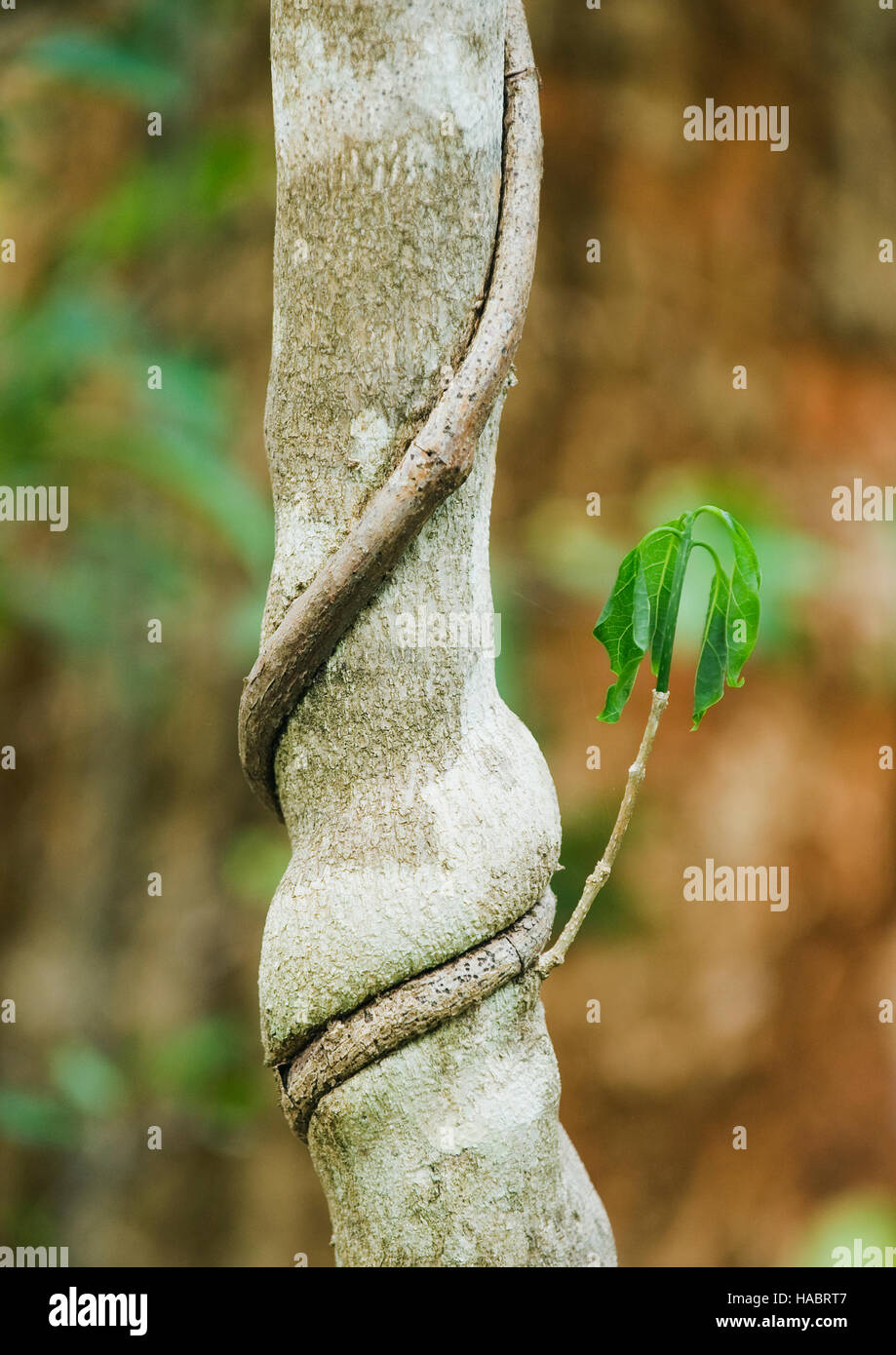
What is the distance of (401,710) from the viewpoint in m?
0.44

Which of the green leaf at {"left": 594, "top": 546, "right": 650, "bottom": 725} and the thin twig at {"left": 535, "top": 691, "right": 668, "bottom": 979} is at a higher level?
the green leaf at {"left": 594, "top": 546, "right": 650, "bottom": 725}

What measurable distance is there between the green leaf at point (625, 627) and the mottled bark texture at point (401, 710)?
5cm

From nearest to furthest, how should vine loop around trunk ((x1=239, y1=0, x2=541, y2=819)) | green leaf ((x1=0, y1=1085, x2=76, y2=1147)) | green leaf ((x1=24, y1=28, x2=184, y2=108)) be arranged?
vine loop around trunk ((x1=239, y1=0, x2=541, y2=819)), green leaf ((x1=24, y1=28, x2=184, y2=108)), green leaf ((x1=0, y1=1085, x2=76, y2=1147))

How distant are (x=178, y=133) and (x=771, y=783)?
45.3 inches

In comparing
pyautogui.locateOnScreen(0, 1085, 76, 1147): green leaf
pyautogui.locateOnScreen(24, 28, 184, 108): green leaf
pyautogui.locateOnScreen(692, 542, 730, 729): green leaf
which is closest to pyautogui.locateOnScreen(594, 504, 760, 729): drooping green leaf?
pyautogui.locateOnScreen(692, 542, 730, 729): green leaf

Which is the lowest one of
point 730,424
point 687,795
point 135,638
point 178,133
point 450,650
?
point 687,795

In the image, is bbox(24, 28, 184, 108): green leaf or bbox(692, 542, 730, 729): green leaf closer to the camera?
bbox(692, 542, 730, 729): green leaf

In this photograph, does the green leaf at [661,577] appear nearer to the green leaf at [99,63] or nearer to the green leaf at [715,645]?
the green leaf at [715,645]

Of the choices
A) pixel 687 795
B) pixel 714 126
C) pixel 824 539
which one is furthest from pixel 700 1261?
pixel 714 126

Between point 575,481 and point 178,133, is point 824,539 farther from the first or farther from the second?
point 178,133

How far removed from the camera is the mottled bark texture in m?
0.43

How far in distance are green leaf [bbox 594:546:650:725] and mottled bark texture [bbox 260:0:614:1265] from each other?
48 mm

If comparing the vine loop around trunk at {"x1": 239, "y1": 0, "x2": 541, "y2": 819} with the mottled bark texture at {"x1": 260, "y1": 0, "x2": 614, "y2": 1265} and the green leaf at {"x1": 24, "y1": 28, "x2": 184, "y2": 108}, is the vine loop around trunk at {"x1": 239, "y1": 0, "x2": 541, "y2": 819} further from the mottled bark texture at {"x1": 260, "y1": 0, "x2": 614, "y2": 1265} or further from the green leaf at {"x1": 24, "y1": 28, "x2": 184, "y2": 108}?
the green leaf at {"x1": 24, "y1": 28, "x2": 184, "y2": 108}

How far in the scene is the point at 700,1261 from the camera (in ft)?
5.65
